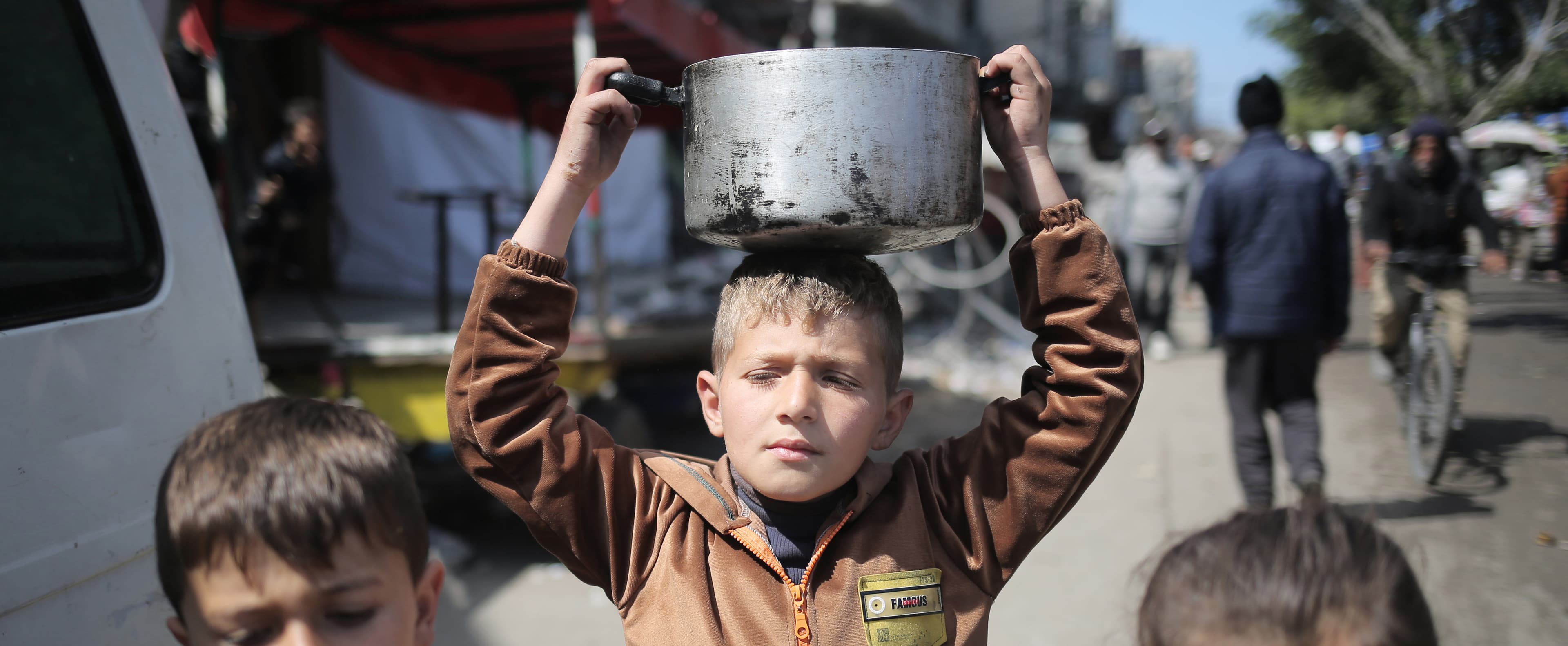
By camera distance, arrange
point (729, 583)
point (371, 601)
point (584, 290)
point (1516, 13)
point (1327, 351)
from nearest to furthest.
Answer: point (371, 601) < point (729, 583) < point (1327, 351) < point (1516, 13) < point (584, 290)

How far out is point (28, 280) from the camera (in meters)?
1.58

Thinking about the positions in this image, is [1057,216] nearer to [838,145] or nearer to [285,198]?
[838,145]

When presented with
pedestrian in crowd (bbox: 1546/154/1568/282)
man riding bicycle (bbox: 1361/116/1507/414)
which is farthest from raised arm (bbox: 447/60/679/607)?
pedestrian in crowd (bbox: 1546/154/1568/282)

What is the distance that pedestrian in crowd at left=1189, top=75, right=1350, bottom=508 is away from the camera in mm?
4297

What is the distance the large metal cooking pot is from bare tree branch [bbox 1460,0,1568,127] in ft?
16.8

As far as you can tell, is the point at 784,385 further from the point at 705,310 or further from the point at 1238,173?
the point at 705,310

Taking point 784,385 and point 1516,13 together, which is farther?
point 1516,13

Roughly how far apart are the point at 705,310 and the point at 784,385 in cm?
648

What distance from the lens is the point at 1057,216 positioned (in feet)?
5.13

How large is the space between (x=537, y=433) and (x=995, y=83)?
88 cm

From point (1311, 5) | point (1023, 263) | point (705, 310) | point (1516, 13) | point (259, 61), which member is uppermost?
point (1311, 5)

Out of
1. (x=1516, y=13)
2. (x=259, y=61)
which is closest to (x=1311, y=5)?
(x=1516, y=13)

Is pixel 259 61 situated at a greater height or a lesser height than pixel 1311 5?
lesser

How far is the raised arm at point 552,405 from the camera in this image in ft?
4.98
